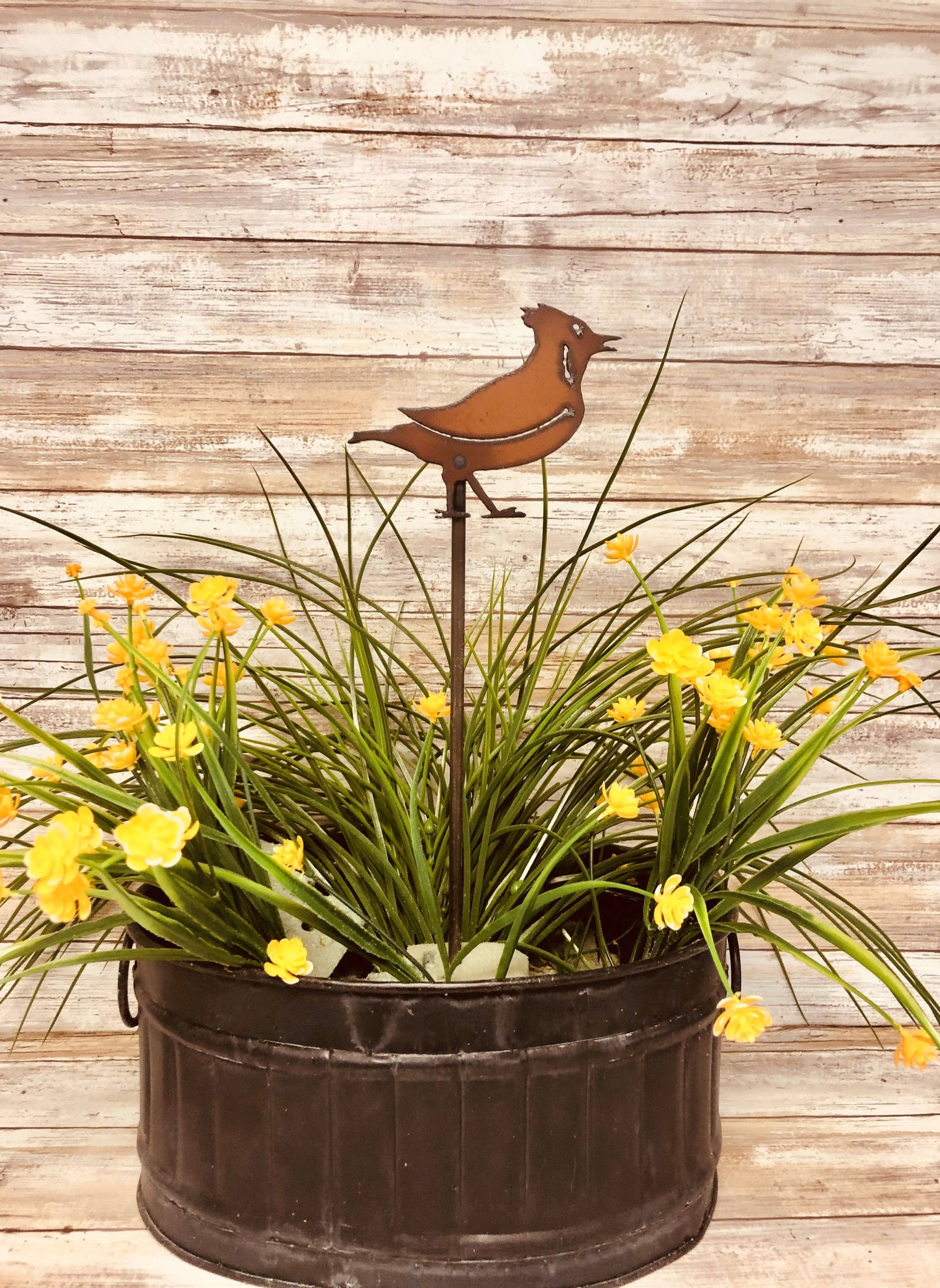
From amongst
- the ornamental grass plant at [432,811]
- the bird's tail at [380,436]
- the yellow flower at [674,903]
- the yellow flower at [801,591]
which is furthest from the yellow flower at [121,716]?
the yellow flower at [801,591]

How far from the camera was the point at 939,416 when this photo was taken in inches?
46.3

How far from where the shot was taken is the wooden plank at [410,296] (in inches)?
43.8

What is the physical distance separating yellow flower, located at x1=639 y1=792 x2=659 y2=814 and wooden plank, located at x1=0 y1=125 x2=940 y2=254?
0.59 meters

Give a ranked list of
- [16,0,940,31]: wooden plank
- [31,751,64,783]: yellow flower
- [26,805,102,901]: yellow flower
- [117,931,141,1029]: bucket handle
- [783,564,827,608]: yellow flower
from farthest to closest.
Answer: [16,0,940,31]: wooden plank → [117,931,141,1029]: bucket handle → [783,564,827,608]: yellow flower → [31,751,64,783]: yellow flower → [26,805,102,901]: yellow flower

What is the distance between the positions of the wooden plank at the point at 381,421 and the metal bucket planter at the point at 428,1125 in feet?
1.93

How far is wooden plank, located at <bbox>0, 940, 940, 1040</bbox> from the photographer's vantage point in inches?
45.8

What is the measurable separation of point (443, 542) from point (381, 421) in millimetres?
144

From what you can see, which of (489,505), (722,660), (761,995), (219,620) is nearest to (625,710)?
(722,660)

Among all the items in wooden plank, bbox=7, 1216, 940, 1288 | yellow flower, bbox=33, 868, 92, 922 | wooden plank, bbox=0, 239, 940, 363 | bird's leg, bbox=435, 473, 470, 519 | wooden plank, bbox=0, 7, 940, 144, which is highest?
wooden plank, bbox=0, 7, 940, 144

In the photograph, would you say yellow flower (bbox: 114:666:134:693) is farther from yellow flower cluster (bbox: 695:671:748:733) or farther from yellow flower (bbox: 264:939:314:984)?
yellow flower cluster (bbox: 695:671:748:733)

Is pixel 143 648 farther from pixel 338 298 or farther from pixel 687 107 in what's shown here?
pixel 687 107

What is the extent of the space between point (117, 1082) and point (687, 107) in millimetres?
1149

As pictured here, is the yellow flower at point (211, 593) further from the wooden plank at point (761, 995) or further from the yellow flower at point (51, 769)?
the wooden plank at point (761, 995)

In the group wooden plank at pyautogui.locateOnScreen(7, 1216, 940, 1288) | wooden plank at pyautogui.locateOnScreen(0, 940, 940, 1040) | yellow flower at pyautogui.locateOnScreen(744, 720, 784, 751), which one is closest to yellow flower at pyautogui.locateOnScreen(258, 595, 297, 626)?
yellow flower at pyautogui.locateOnScreen(744, 720, 784, 751)
